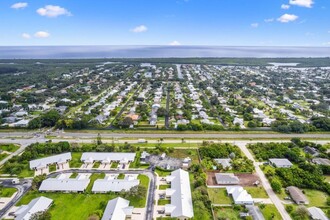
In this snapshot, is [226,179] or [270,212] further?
[226,179]

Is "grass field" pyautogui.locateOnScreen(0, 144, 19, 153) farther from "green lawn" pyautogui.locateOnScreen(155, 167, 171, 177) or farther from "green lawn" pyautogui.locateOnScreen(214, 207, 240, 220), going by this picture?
"green lawn" pyautogui.locateOnScreen(214, 207, 240, 220)

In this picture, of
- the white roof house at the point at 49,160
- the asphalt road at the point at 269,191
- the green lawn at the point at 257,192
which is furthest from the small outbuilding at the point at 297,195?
the white roof house at the point at 49,160

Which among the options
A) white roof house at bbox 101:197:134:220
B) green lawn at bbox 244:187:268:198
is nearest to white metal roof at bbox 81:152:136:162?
white roof house at bbox 101:197:134:220

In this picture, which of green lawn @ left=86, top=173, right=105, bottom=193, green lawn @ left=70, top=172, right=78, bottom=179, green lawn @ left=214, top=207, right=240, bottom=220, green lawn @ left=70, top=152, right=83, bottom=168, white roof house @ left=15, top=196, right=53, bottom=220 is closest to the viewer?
white roof house @ left=15, top=196, right=53, bottom=220

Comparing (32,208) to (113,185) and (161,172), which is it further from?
(161,172)

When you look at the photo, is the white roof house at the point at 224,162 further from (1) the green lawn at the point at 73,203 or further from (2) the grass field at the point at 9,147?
(2) the grass field at the point at 9,147

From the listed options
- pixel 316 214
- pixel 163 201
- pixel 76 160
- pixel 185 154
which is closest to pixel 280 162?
pixel 316 214
